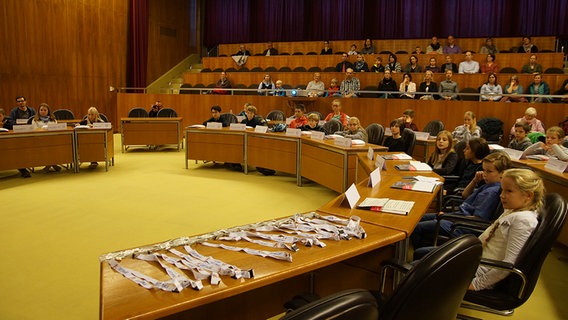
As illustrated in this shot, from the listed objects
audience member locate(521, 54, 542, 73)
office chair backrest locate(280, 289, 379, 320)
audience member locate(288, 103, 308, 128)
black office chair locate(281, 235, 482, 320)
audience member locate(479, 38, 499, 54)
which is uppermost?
audience member locate(479, 38, 499, 54)

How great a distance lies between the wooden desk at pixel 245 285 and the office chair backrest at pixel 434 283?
59cm

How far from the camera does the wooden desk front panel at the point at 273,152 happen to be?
662 cm

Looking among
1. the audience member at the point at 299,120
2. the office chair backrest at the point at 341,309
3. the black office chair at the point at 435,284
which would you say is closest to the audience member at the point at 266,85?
the audience member at the point at 299,120

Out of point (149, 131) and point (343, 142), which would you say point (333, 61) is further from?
point (343, 142)

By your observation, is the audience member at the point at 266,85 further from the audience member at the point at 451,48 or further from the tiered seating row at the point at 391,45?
the audience member at the point at 451,48

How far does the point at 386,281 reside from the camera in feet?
7.98

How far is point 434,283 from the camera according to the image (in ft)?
4.04

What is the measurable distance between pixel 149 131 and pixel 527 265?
8310mm

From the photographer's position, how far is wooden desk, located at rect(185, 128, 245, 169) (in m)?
7.43

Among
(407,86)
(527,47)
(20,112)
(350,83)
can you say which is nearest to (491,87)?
(407,86)

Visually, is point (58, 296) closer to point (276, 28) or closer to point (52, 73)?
point (52, 73)

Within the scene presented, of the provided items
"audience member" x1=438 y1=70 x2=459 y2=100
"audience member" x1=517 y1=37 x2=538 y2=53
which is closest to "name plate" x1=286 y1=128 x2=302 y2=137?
"audience member" x1=438 y1=70 x2=459 y2=100

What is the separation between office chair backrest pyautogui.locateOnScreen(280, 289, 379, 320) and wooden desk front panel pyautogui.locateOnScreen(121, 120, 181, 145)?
8910 millimetres

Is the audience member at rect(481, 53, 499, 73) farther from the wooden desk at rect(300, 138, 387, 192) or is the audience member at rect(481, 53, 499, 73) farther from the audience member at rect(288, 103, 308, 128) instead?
the wooden desk at rect(300, 138, 387, 192)
